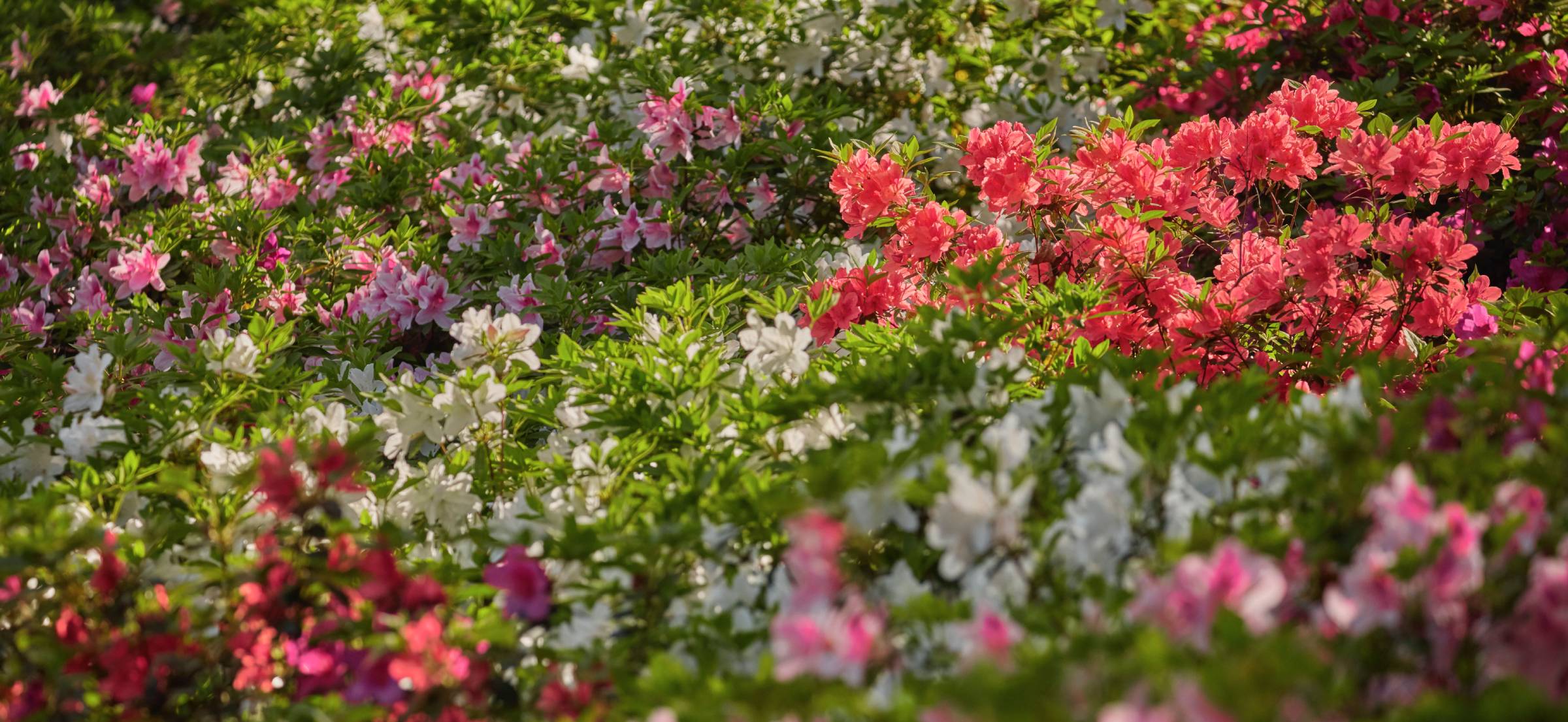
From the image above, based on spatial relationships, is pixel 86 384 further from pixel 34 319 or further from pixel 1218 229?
pixel 1218 229

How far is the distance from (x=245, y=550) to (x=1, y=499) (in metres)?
0.40

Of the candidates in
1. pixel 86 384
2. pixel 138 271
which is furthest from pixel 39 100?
pixel 86 384

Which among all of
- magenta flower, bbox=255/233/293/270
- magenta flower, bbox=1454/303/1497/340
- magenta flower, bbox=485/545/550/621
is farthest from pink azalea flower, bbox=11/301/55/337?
magenta flower, bbox=1454/303/1497/340

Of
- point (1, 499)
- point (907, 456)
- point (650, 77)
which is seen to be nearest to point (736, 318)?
point (650, 77)

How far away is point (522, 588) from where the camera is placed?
1794 mm

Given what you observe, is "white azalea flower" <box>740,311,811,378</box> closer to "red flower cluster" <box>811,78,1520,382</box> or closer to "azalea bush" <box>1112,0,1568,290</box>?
"red flower cluster" <box>811,78,1520,382</box>

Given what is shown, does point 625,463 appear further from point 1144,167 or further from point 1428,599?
point 1144,167

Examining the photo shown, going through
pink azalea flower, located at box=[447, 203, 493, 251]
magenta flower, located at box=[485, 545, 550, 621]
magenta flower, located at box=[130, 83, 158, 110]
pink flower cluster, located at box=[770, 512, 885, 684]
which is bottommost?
magenta flower, located at box=[130, 83, 158, 110]

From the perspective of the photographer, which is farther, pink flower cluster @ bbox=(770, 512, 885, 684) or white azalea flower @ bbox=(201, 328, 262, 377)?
white azalea flower @ bbox=(201, 328, 262, 377)

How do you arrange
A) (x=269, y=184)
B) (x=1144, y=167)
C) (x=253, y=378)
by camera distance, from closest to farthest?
(x=253, y=378) → (x=1144, y=167) → (x=269, y=184)

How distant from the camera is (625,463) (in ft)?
6.80

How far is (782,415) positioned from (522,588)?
1.64 feet

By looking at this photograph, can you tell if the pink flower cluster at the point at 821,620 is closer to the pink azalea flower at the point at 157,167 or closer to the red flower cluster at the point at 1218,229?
the red flower cluster at the point at 1218,229

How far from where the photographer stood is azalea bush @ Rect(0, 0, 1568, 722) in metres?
1.44
